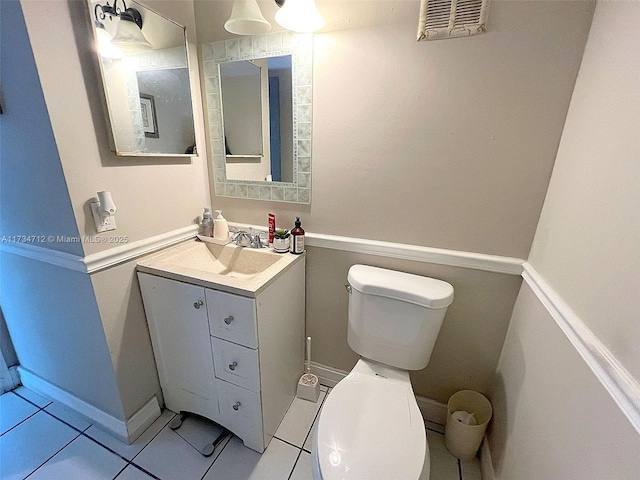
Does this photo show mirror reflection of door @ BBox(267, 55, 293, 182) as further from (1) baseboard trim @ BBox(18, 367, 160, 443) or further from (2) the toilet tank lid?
(1) baseboard trim @ BBox(18, 367, 160, 443)

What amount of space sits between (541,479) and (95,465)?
1668 mm

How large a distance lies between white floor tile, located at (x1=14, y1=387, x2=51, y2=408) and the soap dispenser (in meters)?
1.26

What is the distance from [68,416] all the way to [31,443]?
0.15m

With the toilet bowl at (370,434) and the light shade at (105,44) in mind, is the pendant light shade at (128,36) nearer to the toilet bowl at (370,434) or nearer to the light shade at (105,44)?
the light shade at (105,44)

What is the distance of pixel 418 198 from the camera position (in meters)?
1.18

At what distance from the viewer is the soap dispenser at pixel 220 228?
1.44 metres

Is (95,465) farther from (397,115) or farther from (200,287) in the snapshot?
(397,115)

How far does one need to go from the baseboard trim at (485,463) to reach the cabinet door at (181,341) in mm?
1186

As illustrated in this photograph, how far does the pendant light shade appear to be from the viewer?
1.02 m

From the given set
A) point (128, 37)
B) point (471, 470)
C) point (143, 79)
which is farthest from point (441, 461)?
point (128, 37)

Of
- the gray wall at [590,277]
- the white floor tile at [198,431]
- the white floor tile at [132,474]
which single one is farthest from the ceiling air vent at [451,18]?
the white floor tile at [132,474]

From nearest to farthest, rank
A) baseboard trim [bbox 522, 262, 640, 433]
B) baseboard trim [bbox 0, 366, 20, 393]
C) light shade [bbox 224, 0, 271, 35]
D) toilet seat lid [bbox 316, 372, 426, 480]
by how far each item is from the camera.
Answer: baseboard trim [bbox 522, 262, 640, 433] → toilet seat lid [bbox 316, 372, 426, 480] → light shade [bbox 224, 0, 271, 35] → baseboard trim [bbox 0, 366, 20, 393]

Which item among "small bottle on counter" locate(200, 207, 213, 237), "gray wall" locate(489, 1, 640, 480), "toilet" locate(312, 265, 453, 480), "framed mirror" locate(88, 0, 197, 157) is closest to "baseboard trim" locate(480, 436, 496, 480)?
"gray wall" locate(489, 1, 640, 480)

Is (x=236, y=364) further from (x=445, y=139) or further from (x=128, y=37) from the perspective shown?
(x=128, y=37)
